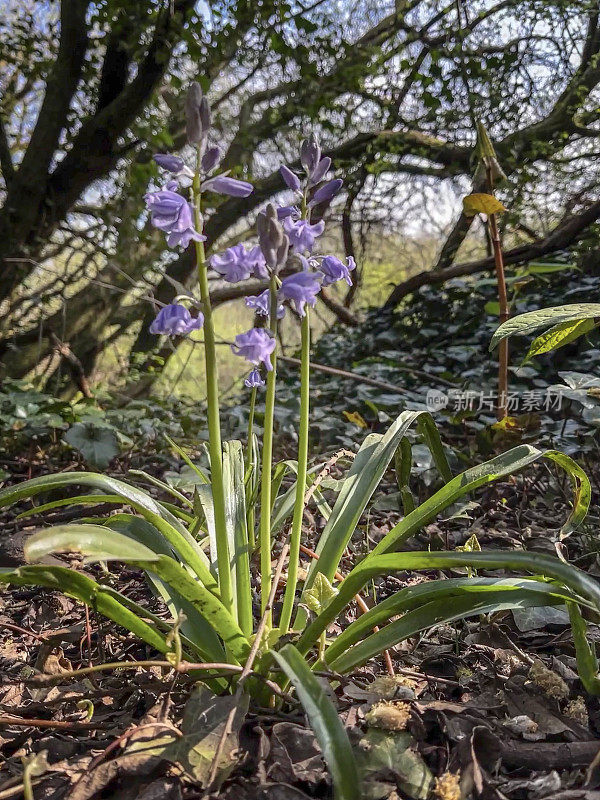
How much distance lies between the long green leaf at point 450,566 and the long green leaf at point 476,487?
0.58 ft

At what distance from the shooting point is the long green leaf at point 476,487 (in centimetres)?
118

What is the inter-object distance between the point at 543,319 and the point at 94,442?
77.4 inches

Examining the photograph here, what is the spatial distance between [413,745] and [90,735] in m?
0.61

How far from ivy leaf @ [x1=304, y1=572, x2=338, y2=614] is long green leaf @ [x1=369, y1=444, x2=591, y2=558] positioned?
16cm

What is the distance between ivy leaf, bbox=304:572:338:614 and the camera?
1.12 m

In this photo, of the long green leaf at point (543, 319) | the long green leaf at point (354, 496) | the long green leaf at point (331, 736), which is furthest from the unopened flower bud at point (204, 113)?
the long green leaf at point (331, 736)

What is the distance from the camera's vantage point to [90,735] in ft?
3.53

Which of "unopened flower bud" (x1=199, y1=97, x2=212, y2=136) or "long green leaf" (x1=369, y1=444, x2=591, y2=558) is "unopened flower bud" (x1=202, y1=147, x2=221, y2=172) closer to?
"unopened flower bud" (x1=199, y1=97, x2=212, y2=136)

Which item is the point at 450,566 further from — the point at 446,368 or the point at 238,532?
the point at 446,368

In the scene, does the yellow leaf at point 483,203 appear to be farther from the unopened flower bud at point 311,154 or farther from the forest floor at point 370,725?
the forest floor at point 370,725

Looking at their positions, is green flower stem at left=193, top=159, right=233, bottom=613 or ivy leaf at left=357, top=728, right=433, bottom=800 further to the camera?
green flower stem at left=193, top=159, right=233, bottom=613

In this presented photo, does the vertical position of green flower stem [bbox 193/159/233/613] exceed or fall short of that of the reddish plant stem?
it falls short

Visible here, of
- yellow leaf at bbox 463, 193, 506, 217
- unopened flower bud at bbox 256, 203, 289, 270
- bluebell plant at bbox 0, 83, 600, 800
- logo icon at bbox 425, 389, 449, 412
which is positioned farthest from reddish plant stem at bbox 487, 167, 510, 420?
unopened flower bud at bbox 256, 203, 289, 270

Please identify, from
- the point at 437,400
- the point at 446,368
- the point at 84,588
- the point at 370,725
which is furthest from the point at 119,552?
the point at 446,368
